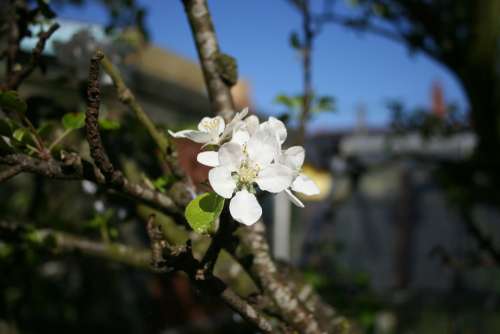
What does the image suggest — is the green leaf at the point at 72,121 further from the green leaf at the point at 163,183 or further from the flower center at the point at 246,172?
the flower center at the point at 246,172

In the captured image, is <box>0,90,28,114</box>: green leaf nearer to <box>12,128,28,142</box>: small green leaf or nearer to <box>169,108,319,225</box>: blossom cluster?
<box>12,128,28,142</box>: small green leaf

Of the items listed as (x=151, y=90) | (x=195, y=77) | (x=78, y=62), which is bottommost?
(x=78, y=62)

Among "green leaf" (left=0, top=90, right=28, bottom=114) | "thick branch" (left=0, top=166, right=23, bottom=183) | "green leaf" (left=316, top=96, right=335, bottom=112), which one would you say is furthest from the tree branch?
"green leaf" (left=316, top=96, right=335, bottom=112)

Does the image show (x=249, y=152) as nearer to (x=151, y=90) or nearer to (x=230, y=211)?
(x=230, y=211)

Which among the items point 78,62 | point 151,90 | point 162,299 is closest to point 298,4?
point 78,62

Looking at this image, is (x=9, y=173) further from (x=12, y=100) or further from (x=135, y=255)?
(x=135, y=255)

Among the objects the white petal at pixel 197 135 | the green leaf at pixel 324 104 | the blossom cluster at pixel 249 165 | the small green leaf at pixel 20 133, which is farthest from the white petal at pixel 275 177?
the green leaf at pixel 324 104
